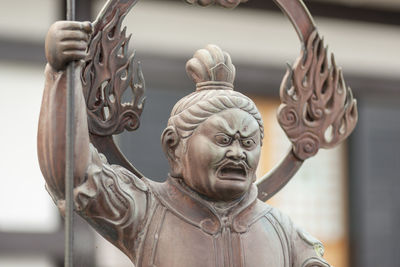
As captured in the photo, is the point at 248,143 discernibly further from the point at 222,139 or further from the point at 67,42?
the point at 67,42

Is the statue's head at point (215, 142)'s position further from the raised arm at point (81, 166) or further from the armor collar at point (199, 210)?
the raised arm at point (81, 166)

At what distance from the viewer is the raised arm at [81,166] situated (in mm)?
2600

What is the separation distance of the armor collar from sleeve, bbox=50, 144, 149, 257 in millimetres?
65

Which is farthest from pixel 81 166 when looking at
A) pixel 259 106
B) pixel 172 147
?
pixel 259 106

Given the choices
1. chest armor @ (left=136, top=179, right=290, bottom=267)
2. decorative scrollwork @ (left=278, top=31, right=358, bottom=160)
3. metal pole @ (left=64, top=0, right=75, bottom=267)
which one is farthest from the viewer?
decorative scrollwork @ (left=278, top=31, right=358, bottom=160)

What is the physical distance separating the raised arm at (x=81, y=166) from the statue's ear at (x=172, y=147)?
4.5 inches

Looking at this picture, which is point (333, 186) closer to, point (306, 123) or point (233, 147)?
point (306, 123)

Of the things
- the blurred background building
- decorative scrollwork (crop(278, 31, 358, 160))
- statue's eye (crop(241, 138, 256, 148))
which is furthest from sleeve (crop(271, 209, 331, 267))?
the blurred background building

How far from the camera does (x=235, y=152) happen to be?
2.78 m

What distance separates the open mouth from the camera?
2.79m

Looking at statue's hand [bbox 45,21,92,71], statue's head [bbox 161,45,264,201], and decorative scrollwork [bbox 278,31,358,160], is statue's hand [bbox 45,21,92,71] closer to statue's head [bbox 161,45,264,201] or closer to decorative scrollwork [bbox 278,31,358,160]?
statue's head [bbox 161,45,264,201]

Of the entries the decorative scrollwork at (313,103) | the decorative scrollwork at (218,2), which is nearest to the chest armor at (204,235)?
the decorative scrollwork at (313,103)

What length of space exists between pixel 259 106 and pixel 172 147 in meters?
2.84

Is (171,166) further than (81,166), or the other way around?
(171,166)
